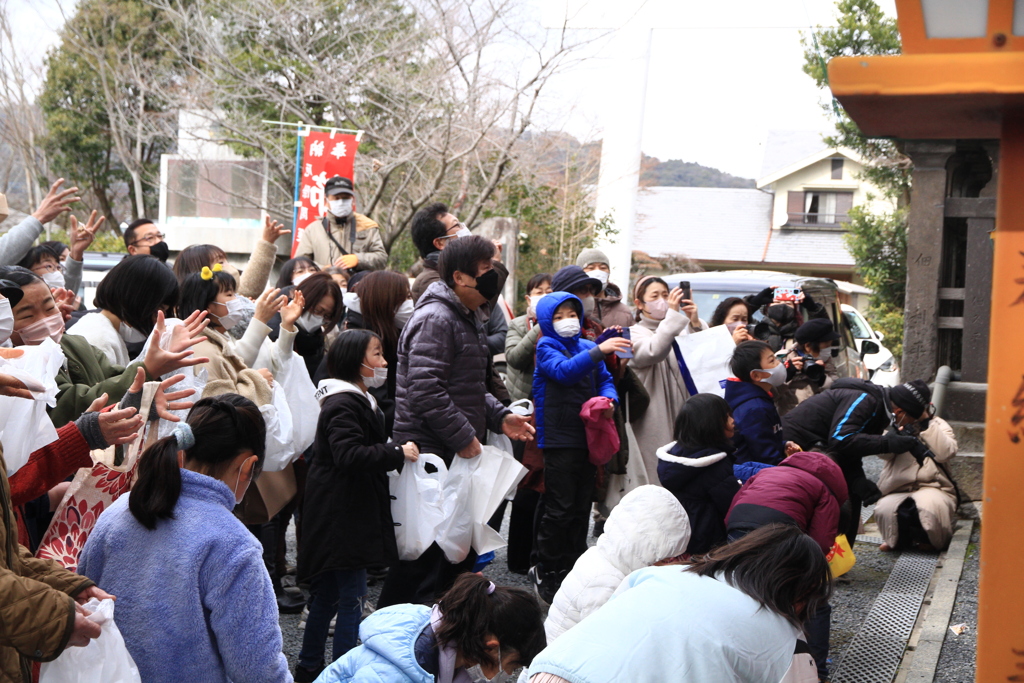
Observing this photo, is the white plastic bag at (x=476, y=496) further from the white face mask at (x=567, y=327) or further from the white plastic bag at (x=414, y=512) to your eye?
the white face mask at (x=567, y=327)

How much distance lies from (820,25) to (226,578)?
12376mm

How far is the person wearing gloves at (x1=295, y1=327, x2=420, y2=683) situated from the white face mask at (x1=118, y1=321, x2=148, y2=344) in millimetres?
835

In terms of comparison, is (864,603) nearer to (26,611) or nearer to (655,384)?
(655,384)

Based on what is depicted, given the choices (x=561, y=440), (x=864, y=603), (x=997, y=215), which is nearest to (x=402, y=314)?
(x=561, y=440)

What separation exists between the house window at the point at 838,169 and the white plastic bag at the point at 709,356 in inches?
1251

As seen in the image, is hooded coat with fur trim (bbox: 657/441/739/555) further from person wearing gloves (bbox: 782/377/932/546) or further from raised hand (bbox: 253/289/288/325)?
raised hand (bbox: 253/289/288/325)

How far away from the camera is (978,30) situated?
1.98 meters

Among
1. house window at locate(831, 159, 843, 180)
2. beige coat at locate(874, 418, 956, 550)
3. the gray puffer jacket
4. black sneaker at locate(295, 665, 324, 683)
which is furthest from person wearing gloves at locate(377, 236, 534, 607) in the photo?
house window at locate(831, 159, 843, 180)

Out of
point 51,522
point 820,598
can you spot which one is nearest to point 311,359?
point 51,522

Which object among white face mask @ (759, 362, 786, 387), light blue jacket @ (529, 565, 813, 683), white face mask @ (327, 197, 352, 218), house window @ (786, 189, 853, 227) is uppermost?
house window @ (786, 189, 853, 227)

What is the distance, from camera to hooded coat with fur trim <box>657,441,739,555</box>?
→ 14.1 feet

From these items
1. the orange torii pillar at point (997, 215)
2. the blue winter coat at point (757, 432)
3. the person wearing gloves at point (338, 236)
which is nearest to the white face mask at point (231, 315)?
the blue winter coat at point (757, 432)

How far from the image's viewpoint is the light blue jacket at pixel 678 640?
7.75ft

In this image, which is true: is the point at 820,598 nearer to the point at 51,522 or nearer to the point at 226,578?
the point at 226,578
